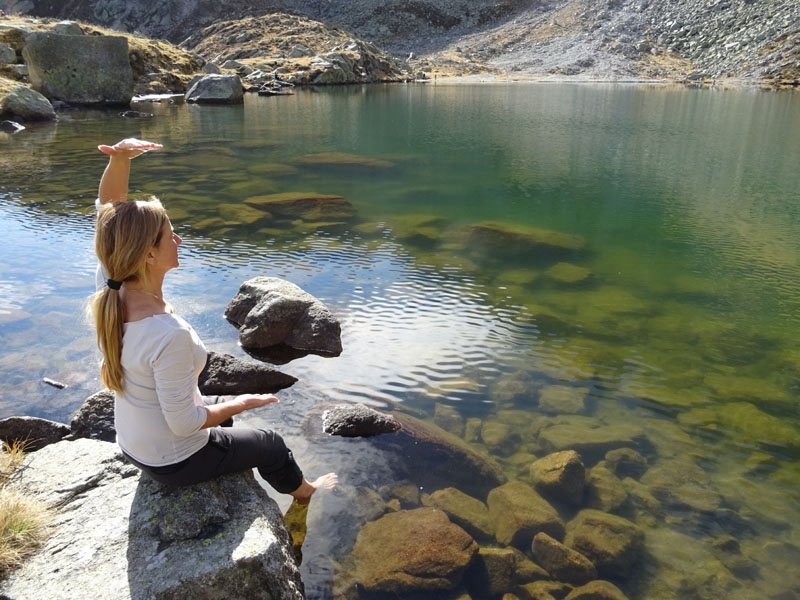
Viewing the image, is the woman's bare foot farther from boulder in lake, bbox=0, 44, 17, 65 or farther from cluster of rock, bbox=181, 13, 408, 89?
cluster of rock, bbox=181, 13, 408, 89

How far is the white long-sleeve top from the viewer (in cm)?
320

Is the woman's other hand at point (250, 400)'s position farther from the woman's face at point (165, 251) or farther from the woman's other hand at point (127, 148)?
the woman's other hand at point (127, 148)

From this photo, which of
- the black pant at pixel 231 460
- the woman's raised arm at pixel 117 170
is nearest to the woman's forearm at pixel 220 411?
the black pant at pixel 231 460

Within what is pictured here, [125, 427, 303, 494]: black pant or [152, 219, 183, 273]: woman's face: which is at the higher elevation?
[152, 219, 183, 273]: woman's face

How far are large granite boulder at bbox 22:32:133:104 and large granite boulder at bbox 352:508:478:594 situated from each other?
38.0 m

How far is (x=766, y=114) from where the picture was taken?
3612 cm

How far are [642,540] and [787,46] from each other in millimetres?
82434

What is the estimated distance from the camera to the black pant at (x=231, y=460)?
359 centimetres

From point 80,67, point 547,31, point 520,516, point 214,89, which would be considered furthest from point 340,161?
point 547,31

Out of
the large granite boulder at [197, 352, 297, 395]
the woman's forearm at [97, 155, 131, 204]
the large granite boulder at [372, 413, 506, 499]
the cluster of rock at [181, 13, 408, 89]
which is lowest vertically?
the large granite boulder at [372, 413, 506, 499]

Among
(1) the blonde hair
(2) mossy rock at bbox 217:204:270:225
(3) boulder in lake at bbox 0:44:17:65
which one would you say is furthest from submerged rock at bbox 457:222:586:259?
(3) boulder in lake at bbox 0:44:17:65

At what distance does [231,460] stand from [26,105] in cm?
3178

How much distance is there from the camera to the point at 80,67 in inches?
1395

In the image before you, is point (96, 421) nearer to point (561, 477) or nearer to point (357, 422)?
point (357, 422)
